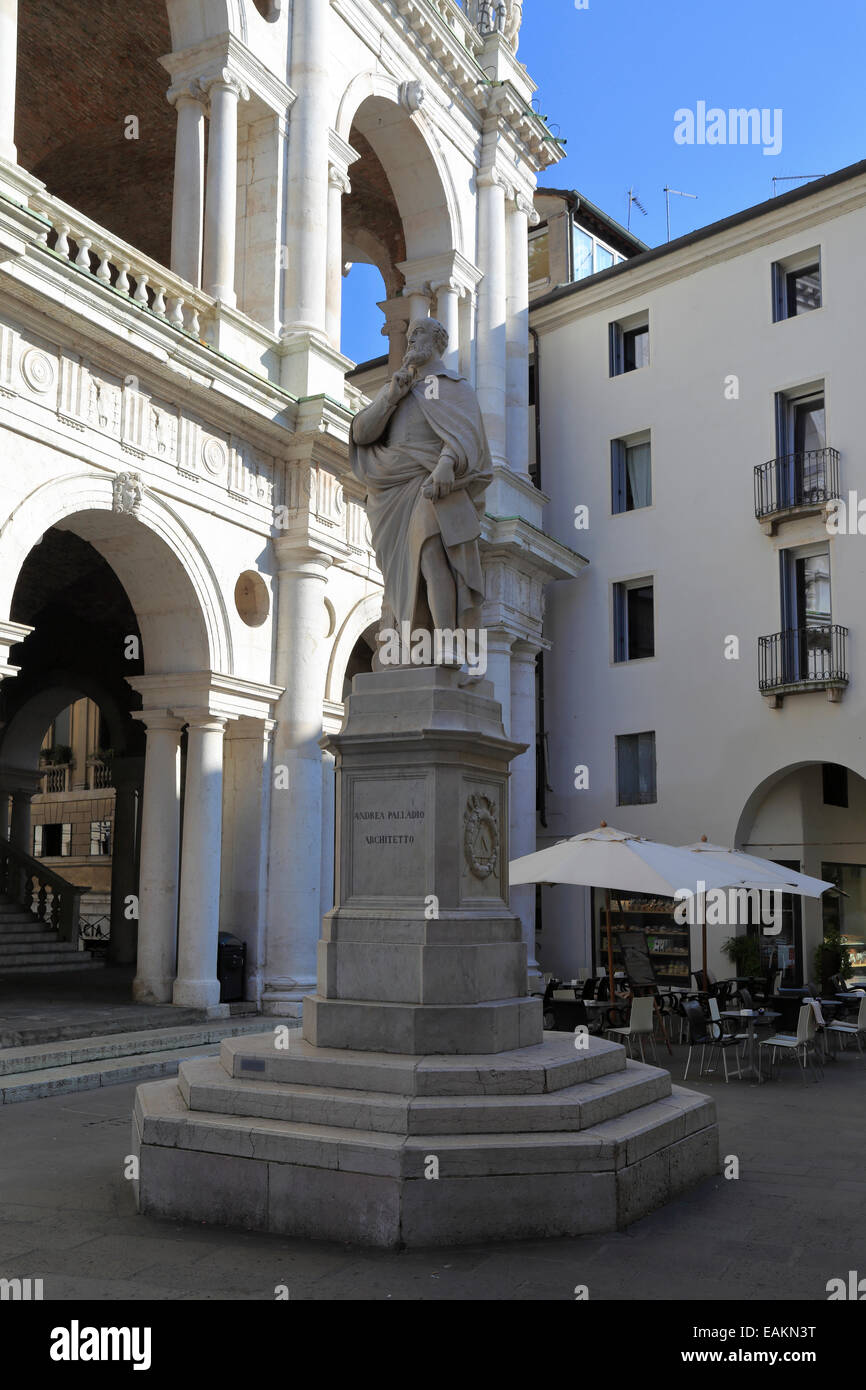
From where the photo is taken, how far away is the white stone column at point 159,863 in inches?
592

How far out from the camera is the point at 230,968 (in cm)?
1544

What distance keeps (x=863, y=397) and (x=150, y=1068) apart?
16.2m

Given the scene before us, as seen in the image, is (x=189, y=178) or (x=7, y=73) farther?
(x=189, y=178)

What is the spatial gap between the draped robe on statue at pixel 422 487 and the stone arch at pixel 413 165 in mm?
12905

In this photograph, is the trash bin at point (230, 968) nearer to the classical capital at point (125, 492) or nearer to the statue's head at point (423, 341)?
the classical capital at point (125, 492)

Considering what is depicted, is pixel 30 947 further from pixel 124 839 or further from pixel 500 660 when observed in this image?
pixel 500 660

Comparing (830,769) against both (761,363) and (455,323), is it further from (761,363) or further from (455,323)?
(455,323)

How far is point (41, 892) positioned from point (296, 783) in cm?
706

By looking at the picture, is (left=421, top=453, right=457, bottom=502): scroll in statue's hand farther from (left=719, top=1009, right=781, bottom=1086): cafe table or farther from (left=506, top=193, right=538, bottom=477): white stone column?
(left=506, top=193, right=538, bottom=477): white stone column

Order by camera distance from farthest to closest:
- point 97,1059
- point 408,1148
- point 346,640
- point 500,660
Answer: point 500,660, point 346,640, point 97,1059, point 408,1148

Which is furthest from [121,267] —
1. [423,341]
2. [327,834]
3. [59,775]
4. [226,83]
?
[59,775]

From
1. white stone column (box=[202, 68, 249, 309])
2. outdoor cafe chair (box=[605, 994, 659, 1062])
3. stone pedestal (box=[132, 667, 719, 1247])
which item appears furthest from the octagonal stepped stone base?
white stone column (box=[202, 68, 249, 309])

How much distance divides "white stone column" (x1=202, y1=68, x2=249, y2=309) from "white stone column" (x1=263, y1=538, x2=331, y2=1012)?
348 centimetres

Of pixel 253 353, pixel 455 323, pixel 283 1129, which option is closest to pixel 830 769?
pixel 455 323
